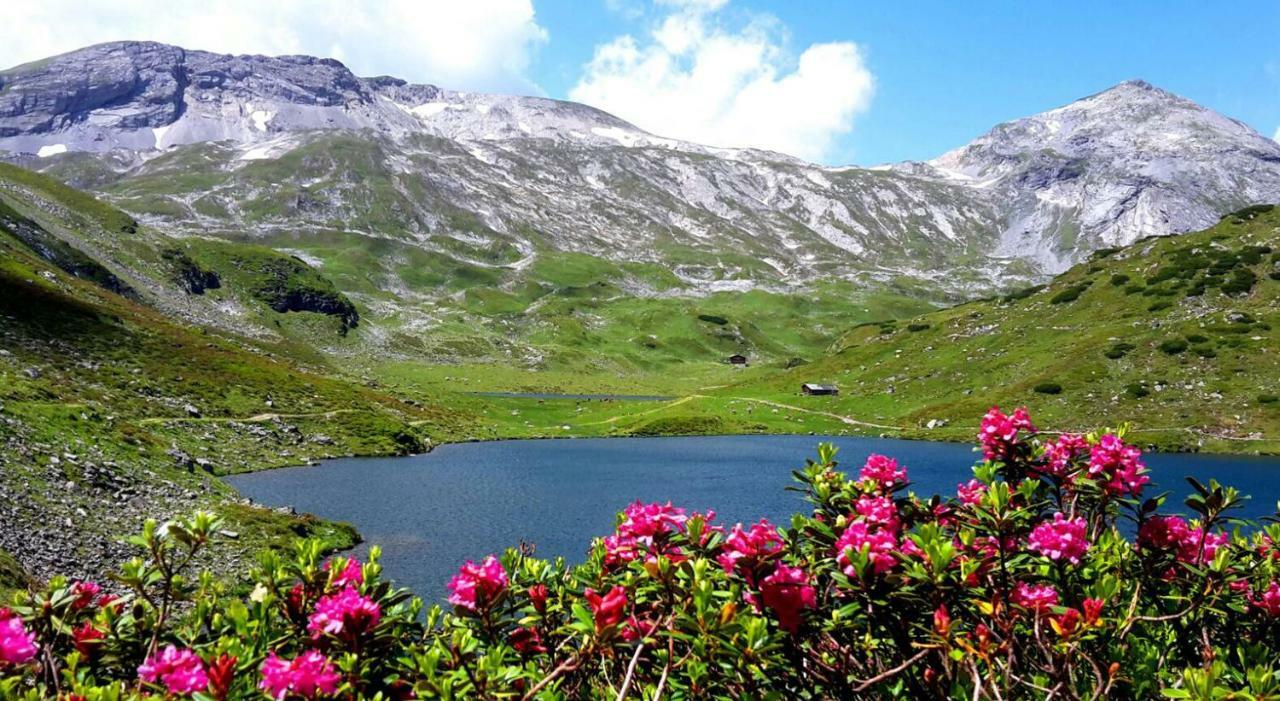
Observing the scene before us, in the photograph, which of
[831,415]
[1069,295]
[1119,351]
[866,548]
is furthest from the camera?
[1069,295]

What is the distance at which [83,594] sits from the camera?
7.31m

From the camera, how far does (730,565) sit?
686 centimetres

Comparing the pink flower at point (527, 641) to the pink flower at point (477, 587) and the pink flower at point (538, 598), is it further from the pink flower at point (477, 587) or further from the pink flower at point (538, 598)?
the pink flower at point (477, 587)

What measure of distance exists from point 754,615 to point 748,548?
38.0 inches

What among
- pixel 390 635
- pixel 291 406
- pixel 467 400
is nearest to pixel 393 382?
pixel 467 400

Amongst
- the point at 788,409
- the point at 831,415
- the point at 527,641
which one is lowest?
the point at 831,415

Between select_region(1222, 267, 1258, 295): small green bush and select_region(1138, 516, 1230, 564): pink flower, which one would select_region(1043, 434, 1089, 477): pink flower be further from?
select_region(1222, 267, 1258, 295): small green bush

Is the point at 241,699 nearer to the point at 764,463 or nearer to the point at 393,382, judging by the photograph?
the point at 764,463

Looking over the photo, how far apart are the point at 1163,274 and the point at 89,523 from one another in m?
186

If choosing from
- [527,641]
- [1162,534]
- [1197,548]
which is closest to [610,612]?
[527,641]

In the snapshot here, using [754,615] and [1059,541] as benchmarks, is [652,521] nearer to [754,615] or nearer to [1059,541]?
[754,615]

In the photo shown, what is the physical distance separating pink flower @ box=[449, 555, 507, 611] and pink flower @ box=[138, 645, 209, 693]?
7.20 feet

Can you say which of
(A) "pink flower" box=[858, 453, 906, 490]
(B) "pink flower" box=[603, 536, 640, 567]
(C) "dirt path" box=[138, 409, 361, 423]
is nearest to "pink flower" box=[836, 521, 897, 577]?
(A) "pink flower" box=[858, 453, 906, 490]

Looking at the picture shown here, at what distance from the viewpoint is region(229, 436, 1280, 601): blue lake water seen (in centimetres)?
5225
